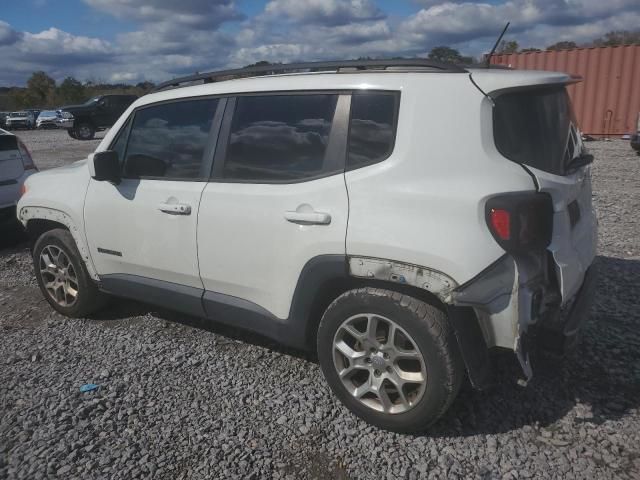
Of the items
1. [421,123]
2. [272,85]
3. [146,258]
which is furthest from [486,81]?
[146,258]

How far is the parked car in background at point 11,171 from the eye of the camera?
6.07 metres

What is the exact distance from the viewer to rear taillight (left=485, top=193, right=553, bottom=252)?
2.27 meters

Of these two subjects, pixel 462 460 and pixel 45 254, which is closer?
pixel 462 460

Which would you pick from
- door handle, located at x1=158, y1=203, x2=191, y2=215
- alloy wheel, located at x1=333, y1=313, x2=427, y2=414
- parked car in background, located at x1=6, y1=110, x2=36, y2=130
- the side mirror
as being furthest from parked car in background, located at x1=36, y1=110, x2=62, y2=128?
alloy wheel, located at x1=333, y1=313, x2=427, y2=414

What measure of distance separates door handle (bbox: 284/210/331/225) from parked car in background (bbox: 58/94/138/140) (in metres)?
22.7

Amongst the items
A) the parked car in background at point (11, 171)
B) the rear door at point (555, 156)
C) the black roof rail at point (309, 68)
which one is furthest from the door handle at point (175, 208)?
the parked car in background at point (11, 171)

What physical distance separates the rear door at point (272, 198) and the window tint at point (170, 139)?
0.20 meters

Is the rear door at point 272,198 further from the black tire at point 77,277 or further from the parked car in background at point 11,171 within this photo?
the parked car in background at point 11,171

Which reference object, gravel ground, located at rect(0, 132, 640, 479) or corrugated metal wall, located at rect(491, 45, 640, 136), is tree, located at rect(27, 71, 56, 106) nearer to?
corrugated metal wall, located at rect(491, 45, 640, 136)

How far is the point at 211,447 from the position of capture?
2.67m

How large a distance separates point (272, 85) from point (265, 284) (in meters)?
1.16

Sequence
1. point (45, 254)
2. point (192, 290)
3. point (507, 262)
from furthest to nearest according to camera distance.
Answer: point (45, 254) → point (192, 290) → point (507, 262)

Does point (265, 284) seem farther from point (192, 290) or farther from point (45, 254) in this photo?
point (45, 254)

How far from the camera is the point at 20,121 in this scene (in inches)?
1316
